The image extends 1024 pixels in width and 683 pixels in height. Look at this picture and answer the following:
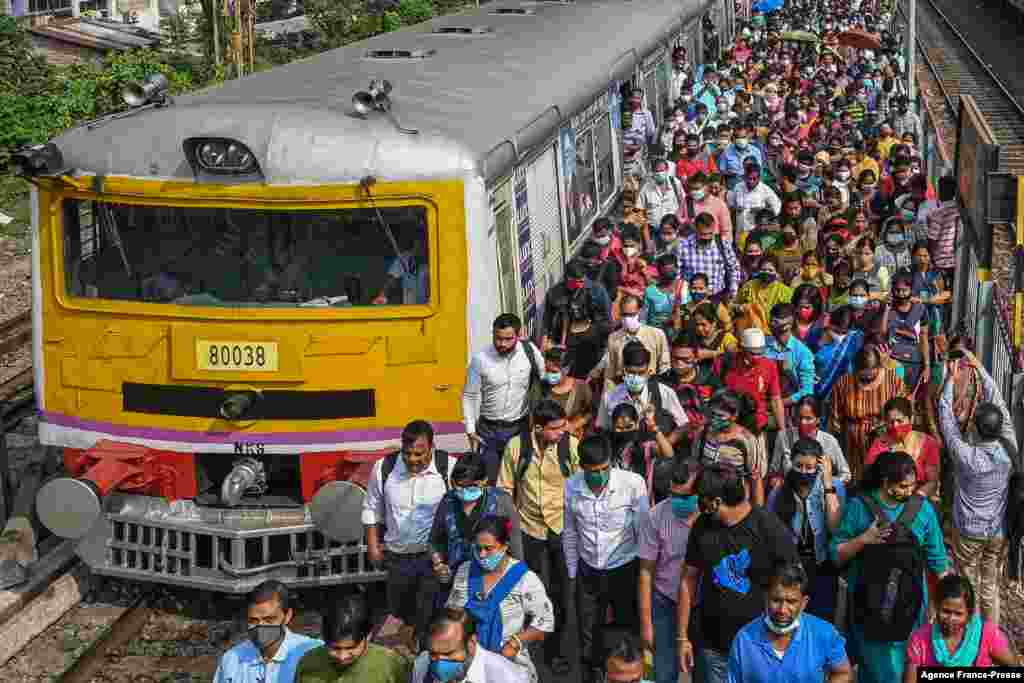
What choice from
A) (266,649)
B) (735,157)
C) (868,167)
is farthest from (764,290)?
(266,649)

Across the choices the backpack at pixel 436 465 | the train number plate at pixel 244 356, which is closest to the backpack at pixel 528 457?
the backpack at pixel 436 465

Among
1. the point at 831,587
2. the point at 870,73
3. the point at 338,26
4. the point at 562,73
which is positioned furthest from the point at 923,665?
the point at 338,26

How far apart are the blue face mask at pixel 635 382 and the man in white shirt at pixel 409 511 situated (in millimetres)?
1093

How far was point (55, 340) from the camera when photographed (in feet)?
29.0

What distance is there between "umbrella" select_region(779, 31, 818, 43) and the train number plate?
20.3 metres

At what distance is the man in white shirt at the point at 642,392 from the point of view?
8.05m

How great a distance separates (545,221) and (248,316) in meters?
2.84

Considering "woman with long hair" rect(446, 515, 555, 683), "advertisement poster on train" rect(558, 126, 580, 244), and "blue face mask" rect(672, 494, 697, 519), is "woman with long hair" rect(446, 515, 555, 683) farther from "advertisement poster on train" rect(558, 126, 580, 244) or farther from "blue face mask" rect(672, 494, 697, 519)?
"advertisement poster on train" rect(558, 126, 580, 244)

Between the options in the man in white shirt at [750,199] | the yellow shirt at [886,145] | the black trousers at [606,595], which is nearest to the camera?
the black trousers at [606,595]

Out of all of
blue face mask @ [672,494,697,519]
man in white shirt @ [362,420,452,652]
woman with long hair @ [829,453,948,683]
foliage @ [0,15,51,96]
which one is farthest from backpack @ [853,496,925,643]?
foliage @ [0,15,51,96]

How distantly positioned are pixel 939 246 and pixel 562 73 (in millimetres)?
3229

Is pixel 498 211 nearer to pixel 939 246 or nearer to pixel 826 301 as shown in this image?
pixel 826 301

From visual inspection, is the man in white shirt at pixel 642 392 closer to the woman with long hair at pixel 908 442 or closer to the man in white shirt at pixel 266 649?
the woman with long hair at pixel 908 442

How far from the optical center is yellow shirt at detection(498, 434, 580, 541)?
24.6 ft
